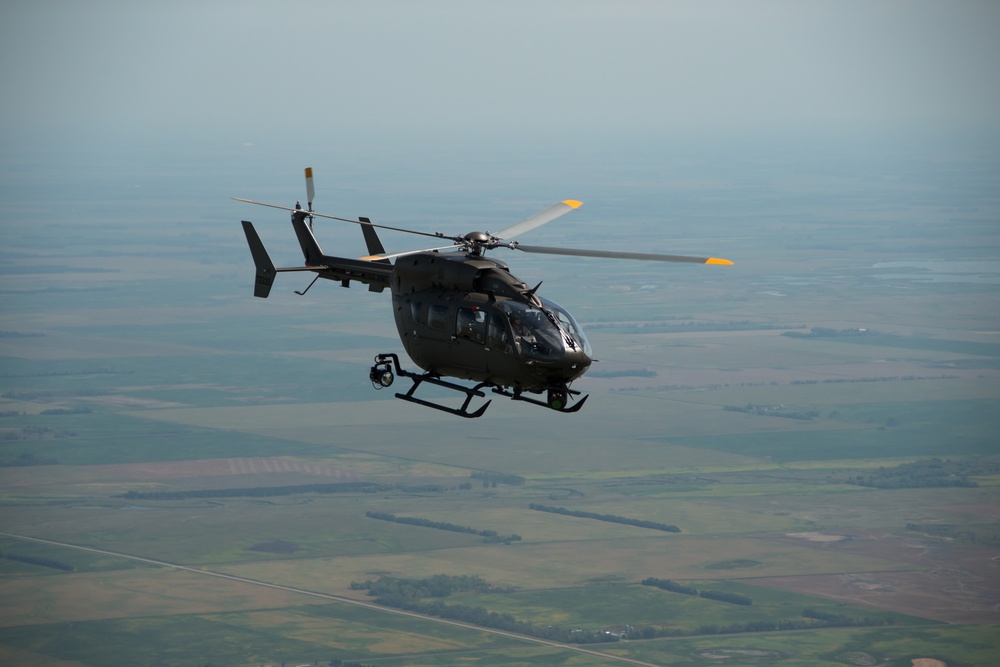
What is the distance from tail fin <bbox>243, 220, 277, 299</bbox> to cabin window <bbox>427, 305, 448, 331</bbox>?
629cm

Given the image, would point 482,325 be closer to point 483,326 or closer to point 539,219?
point 483,326

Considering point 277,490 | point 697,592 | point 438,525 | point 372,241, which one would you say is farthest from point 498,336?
point 277,490

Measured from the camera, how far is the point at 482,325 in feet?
116

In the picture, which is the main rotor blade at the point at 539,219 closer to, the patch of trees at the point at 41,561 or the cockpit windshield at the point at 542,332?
the cockpit windshield at the point at 542,332

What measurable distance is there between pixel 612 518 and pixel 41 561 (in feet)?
209

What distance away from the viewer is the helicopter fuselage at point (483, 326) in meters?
34.5

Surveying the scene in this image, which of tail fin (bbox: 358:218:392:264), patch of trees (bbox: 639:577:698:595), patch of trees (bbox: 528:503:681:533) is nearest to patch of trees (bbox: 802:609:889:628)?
patch of trees (bbox: 639:577:698:595)

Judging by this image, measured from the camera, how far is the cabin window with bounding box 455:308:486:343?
35281mm

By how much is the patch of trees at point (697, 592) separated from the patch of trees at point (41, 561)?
61.9 meters

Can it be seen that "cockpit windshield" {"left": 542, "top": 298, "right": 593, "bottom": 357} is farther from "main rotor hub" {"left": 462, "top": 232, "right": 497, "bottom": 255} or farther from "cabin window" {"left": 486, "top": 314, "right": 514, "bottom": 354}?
"main rotor hub" {"left": 462, "top": 232, "right": 497, "bottom": 255}

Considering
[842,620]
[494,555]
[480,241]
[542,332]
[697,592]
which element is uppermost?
[480,241]

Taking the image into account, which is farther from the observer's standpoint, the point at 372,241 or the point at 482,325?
the point at 372,241

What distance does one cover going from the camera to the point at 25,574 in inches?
5945

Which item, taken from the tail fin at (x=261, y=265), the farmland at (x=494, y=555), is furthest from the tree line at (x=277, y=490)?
the tail fin at (x=261, y=265)
